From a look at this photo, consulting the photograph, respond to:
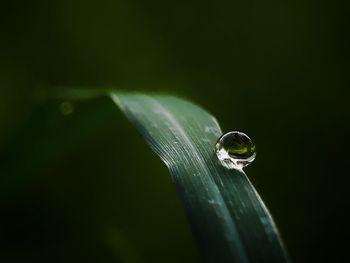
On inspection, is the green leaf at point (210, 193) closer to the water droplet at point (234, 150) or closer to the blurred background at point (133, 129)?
the water droplet at point (234, 150)

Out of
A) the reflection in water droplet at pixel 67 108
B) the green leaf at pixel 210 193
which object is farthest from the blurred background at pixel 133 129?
the green leaf at pixel 210 193

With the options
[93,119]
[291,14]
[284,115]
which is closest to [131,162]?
[93,119]

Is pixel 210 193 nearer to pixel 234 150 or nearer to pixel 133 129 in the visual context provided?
pixel 234 150

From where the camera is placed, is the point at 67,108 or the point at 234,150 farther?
the point at 67,108

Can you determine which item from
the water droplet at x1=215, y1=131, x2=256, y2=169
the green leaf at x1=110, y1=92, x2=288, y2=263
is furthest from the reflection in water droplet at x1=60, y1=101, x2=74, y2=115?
the water droplet at x1=215, y1=131, x2=256, y2=169

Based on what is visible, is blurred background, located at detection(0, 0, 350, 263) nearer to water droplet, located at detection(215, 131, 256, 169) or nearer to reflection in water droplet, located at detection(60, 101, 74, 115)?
reflection in water droplet, located at detection(60, 101, 74, 115)

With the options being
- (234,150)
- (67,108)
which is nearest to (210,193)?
(234,150)

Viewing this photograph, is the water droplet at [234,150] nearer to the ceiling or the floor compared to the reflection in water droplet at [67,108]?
nearer to the floor

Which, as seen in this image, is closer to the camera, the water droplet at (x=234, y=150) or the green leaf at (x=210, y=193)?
the green leaf at (x=210, y=193)
